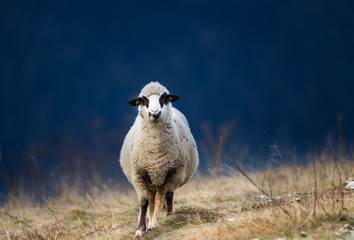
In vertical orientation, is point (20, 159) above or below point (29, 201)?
above

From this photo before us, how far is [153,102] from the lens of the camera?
17.6 feet

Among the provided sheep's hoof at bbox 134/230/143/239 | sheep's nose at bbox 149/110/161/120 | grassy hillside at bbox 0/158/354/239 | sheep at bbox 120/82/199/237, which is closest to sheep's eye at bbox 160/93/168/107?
sheep at bbox 120/82/199/237

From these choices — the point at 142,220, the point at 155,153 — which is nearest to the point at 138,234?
the point at 142,220

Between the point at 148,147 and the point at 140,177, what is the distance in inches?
20.4

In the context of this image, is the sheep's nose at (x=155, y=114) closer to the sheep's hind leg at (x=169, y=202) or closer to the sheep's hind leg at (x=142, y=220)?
the sheep's hind leg at (x=142, y=220)

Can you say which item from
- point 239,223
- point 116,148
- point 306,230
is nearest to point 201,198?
point 239,223

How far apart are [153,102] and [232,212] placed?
7.27 ft

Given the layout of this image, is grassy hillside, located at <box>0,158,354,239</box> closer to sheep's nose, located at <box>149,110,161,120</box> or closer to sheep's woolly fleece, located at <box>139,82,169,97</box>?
sheep's nose, located at <box>149,110,161,120</box>

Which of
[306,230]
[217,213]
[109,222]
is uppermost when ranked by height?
[306,230]

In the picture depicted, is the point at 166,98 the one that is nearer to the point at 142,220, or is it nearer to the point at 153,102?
the point at 153,102

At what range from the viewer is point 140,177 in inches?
223

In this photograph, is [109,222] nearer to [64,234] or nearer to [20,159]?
[64,234]

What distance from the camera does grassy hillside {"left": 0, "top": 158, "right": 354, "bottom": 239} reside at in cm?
343

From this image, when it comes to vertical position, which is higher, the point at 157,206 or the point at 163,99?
the point at 163,99
